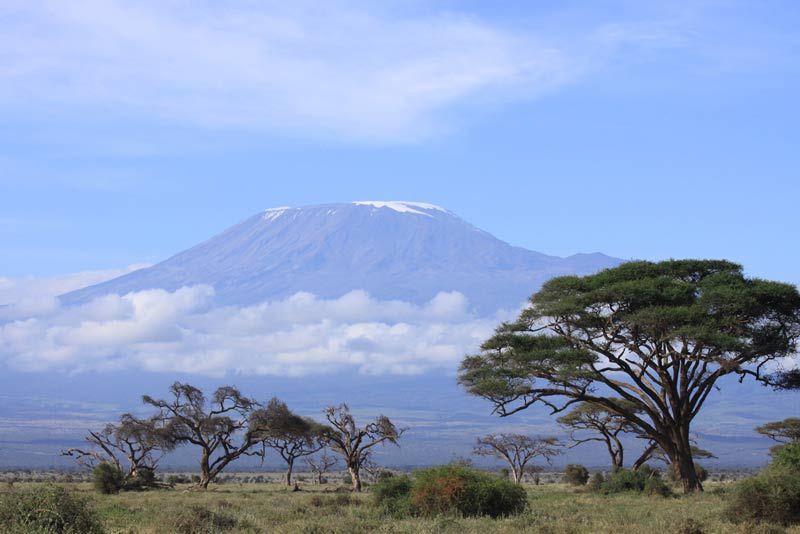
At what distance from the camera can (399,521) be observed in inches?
885

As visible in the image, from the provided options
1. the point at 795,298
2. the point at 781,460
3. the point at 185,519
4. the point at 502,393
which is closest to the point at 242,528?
the point at 185,519

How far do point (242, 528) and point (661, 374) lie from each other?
66.3 ft

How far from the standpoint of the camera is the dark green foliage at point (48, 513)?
1718cm

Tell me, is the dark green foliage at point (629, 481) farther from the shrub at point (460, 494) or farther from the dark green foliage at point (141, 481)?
the dark green foliage at point (141, 481)

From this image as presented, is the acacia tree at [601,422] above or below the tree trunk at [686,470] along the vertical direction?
above

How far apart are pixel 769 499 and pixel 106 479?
3189 centimetres

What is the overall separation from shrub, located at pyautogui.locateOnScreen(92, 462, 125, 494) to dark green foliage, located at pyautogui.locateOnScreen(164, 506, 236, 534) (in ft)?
74.3

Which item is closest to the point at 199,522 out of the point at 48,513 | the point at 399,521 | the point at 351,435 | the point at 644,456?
the point at 48,513

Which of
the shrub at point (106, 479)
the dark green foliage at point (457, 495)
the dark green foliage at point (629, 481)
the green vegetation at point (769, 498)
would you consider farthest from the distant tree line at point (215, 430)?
the green vegetation at point (769, 498)

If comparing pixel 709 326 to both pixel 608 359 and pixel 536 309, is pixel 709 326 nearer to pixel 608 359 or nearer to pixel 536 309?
pixel 608 359

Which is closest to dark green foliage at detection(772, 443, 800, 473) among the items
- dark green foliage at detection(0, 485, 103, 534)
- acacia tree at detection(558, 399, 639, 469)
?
dark green foliage at detection(0, 485, 103, 534)

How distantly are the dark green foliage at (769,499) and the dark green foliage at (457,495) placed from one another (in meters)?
5.76

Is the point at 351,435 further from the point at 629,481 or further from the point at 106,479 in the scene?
the point at 629,481

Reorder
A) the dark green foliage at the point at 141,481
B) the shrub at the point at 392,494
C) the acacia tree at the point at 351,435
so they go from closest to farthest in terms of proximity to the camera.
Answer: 1. the shrub at the point at 392,494
2. the dark green foliage at the point at 141,481
3. the acacia tree at the point at 351,435
